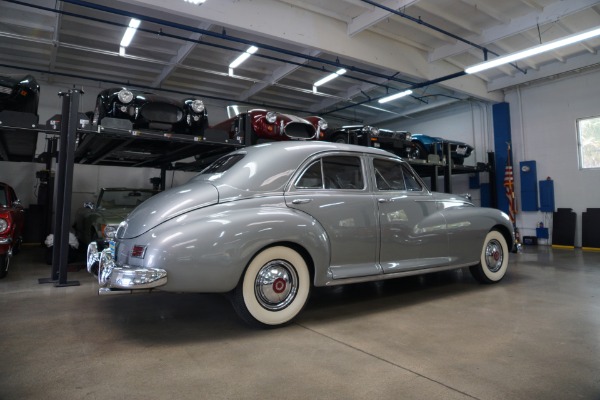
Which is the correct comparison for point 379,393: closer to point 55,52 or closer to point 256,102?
point 55,52

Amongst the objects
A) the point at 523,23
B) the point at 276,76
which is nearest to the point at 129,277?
the point at 523,23

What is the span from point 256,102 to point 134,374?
11.9 m

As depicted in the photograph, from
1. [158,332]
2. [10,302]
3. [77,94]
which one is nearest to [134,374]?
[158,332]

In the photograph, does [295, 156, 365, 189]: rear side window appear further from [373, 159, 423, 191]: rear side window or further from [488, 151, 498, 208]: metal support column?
[488, 151, 498, 208]: metal support column

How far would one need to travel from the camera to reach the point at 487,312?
10.9 ft

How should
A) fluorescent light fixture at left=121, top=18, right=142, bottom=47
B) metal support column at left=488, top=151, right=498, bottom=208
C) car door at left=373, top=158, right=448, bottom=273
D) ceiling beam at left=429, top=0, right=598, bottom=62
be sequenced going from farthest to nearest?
metal support column at left=488, top=151, right=498, bottom=208
fluorescent light fixture at left=121, top=18, right=142, bottom=47
ceiling beam at left=429, top=0, right=598, bottom=62
car door at left=373, top=158, right=448, bottom=273

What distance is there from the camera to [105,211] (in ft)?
20.2

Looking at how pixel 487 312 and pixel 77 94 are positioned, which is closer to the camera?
pixel 487 312

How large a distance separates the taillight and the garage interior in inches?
24.1

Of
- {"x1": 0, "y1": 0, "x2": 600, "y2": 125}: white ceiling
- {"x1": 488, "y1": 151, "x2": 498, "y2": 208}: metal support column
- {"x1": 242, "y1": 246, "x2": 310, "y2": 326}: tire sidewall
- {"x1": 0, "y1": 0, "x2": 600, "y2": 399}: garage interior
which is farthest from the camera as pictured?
{"x1": 488, "y1": 151, "x2": 498, "y2": 208}: metal support column

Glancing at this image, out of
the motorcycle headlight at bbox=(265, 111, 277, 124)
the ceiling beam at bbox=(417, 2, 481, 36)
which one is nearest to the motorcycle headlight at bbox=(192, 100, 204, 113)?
the motorcycle headlight at bbox=(265, 111, 277, 124)

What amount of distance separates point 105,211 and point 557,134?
36.6 feet

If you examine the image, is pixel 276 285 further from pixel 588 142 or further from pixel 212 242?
pixel 588 142

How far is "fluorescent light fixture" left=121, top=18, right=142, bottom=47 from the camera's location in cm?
758
